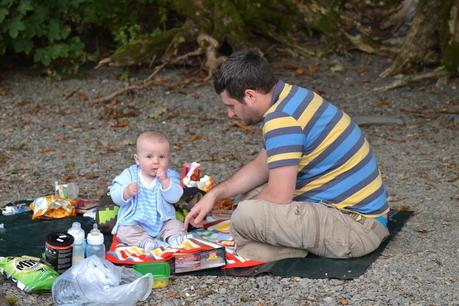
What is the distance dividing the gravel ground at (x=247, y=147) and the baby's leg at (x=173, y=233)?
0.48m

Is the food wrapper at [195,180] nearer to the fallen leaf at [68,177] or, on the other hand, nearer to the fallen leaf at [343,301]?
the fallen leaf at [68,177]

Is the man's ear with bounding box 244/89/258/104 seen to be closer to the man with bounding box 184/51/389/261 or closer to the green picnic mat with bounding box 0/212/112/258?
the man with bounding box 184/51/389/261

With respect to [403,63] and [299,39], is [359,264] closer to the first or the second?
[403,63]

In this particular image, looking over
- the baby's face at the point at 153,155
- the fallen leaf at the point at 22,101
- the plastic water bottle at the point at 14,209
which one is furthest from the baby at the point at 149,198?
the fallen leaf at the point at 22,101

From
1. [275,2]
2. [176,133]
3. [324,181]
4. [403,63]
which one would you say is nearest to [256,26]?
[275,2]

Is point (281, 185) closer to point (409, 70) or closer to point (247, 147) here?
point (247, 147)

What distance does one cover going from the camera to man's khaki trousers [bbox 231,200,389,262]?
5.02 meters

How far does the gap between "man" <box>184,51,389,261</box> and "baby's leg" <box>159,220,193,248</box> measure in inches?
7.9

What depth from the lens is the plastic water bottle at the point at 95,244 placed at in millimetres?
5004

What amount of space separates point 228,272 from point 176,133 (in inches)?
134

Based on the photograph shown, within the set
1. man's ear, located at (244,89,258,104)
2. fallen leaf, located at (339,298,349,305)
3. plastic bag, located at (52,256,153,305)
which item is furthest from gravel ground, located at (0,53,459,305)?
man's ear, located at (244,89,258,104)

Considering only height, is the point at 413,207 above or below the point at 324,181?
below

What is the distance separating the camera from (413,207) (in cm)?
626

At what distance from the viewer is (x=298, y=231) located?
5027 millimetres
